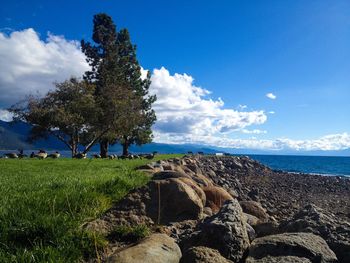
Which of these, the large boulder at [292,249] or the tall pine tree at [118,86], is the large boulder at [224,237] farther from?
the tall pine tree at [118,86]

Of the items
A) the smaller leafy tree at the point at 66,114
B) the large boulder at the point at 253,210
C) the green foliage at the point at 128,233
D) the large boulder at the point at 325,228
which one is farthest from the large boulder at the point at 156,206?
the smaller leafy tree at the point at 66,114

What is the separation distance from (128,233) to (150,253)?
1845 mm

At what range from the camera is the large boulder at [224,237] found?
6344 mm

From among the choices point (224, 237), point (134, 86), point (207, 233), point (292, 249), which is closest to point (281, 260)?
point (292, 249)

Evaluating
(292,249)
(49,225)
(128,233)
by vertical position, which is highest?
(49,225)

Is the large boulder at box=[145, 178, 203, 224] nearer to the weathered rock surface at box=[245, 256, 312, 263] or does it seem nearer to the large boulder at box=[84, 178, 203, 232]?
the large boulder at box=[84, 178, 203, 232]

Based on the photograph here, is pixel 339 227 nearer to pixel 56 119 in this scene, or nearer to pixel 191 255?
pixel 191 255

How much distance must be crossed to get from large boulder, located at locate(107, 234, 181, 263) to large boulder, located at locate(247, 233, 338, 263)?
1209mm

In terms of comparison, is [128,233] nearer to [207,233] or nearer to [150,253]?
[207,233]

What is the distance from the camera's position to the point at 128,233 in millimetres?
7340

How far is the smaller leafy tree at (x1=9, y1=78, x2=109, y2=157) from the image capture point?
41.0m

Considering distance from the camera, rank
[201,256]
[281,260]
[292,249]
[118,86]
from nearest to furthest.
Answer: [201,256] < [281,260] < [292,249] < [118,86]

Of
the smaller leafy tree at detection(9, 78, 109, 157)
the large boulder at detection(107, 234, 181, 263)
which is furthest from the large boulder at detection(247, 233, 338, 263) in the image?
the smaller leafy tree at detection(9, 78, 109, 157)

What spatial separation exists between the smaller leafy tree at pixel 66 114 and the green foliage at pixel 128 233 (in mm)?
34339
